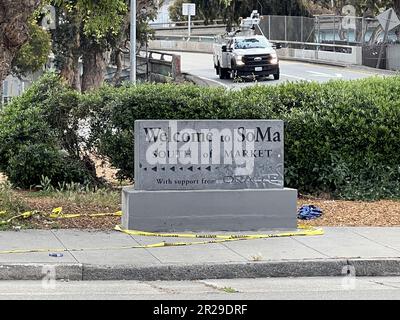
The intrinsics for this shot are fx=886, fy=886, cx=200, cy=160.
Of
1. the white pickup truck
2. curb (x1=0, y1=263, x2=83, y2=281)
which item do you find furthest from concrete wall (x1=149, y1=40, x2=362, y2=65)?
curb (x1=0, y1=263, x2=83, y2=281)

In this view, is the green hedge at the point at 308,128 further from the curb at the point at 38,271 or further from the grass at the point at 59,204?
the curb at the point at 38,271

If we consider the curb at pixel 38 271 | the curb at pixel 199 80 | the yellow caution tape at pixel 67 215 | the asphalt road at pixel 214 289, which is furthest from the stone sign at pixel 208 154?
the curb at pixel 199 80

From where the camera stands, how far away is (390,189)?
1468 cm

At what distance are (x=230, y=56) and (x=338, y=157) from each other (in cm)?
2775

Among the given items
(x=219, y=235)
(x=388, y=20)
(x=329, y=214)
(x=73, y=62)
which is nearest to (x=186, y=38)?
(x=388, y=20)

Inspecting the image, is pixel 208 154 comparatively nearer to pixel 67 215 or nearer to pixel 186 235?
pixel 186 235

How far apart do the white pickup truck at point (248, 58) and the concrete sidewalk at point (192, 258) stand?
2882 centimetres

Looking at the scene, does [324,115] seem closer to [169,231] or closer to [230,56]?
[169,231]

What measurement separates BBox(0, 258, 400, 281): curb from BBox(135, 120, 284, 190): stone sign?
2081 millimetres

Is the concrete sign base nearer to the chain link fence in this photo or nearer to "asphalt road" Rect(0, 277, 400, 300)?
"asphalt road" Rect(0, 277, 400, 300)

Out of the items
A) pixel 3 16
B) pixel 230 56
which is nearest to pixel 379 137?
pixel 3 16

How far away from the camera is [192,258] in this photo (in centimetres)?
1023

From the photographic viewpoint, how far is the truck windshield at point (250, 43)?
42.1 meters

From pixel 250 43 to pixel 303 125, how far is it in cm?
2842
